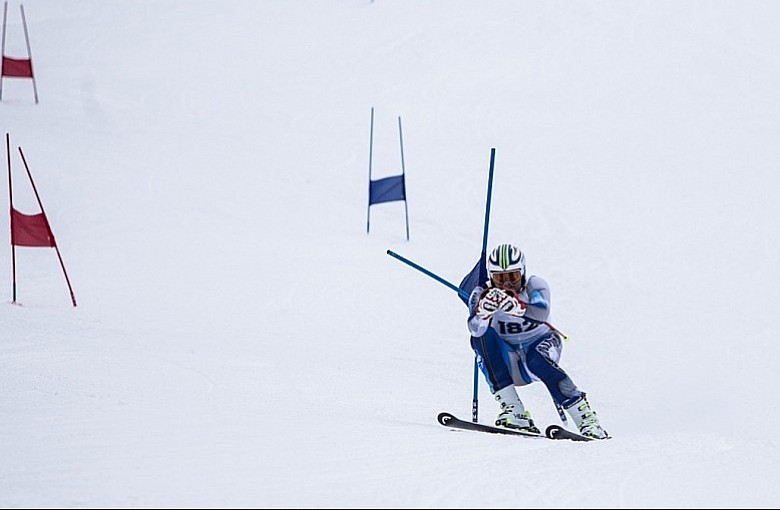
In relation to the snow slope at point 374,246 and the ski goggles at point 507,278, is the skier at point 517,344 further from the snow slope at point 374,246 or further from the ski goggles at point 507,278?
the snow slope at point 374,246

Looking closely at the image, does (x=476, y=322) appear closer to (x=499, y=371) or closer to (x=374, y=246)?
(x=499, y=371)

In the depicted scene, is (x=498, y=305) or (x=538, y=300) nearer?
(x=498, y=305)

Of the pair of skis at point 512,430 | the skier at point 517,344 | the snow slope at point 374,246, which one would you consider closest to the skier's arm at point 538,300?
the skier at point 517,344

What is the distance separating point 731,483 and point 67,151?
1445 cm

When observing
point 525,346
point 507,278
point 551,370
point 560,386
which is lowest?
point 560,386

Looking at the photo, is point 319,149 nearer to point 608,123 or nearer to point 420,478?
point 608,123

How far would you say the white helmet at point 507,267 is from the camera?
18.7 ft

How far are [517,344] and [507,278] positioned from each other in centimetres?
42

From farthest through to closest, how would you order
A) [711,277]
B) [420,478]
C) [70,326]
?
1. [711,277]
2. [70,326]
3. [420,478]

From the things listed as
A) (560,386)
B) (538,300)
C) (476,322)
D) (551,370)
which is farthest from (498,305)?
(560,386)

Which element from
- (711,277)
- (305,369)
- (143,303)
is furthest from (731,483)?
(711,277)

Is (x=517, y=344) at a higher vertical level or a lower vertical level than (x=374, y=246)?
lower

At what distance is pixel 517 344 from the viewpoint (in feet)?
18.9

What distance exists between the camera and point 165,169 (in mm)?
16109
